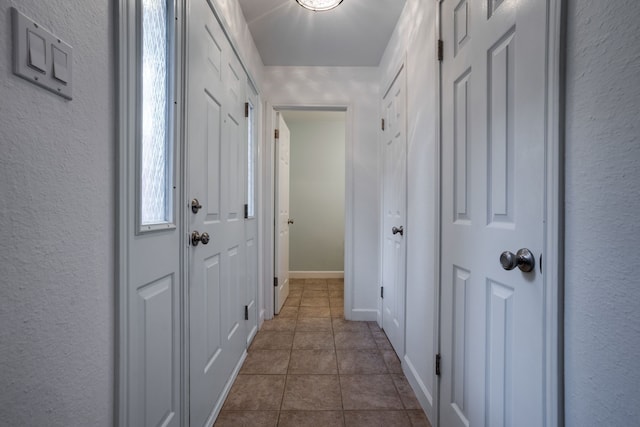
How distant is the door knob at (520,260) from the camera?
79 cm

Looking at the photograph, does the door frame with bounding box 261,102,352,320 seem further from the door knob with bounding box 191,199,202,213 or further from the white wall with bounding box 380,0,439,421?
the door knob with bounding box 191,199,202,213

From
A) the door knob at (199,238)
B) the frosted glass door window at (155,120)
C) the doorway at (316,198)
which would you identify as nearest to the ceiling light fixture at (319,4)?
the frosted glass door window at (155,120)

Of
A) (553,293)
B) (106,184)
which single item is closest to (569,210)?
(553,293)

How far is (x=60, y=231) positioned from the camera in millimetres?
606

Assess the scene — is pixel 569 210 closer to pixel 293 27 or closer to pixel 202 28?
pixel 202 28

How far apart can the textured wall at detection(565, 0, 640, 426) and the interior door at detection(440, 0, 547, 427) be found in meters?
0.08

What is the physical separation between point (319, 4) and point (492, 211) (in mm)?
1651

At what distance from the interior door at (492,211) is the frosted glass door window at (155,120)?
41.6 inches

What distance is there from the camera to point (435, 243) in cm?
141

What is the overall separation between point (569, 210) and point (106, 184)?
1065 millimetres

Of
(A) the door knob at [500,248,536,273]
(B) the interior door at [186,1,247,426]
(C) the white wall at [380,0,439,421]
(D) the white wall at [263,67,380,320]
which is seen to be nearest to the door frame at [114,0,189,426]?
(B) the interior door at [186,1,247,426]

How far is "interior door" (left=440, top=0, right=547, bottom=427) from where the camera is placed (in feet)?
2.58

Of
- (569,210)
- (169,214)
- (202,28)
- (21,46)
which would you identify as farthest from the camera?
(202,28)

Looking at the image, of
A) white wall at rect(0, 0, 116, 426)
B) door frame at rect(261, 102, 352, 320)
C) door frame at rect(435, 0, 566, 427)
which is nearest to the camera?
white wall at rect(0, 0, 116, 426)
